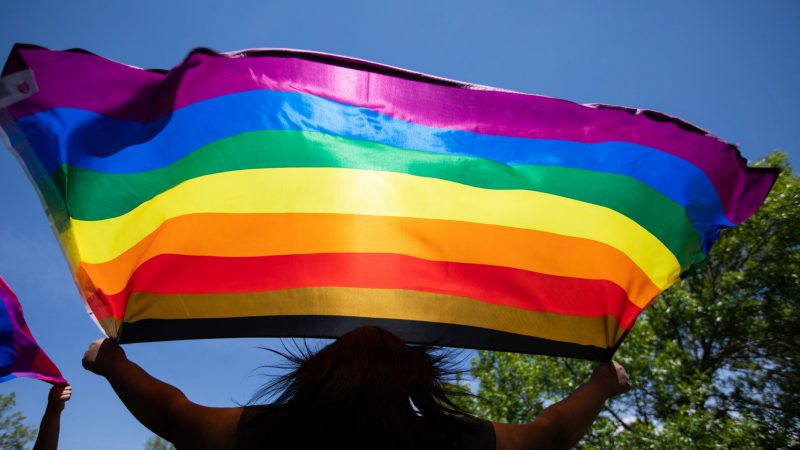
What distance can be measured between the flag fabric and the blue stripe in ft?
3.97

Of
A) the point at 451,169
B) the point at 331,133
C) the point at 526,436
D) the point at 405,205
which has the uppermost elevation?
the point at 331,133

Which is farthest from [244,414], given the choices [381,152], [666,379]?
[666,379]

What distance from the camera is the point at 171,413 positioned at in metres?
1.52

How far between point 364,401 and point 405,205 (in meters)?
1.59

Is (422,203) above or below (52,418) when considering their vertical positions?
above

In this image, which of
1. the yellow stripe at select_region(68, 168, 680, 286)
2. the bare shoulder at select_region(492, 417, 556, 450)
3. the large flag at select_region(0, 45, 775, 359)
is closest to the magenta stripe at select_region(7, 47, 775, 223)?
the large flag at select_region(0, 45, 775, 359)

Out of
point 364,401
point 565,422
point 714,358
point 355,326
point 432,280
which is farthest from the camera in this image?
point 714,358

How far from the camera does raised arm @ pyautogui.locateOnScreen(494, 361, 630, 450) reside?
5.24ft

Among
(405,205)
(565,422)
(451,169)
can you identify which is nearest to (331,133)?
(405,205)

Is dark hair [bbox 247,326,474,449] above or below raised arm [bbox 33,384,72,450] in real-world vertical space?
above

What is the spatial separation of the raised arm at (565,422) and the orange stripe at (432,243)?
0.90 m

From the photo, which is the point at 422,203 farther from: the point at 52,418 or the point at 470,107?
the point at 52,418

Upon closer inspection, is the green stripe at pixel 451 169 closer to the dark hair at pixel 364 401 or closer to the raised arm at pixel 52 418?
the raised arm at pixel 52 418

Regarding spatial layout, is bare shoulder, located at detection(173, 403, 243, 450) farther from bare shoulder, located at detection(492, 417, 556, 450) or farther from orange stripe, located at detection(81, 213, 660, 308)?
orange stripe, located at detection(81, 213, 660, 308)
